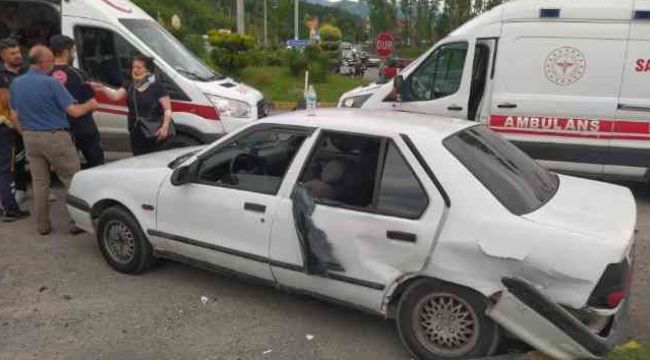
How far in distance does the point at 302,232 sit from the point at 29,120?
304 cm

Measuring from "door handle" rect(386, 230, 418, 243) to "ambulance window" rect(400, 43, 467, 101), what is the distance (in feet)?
14.5

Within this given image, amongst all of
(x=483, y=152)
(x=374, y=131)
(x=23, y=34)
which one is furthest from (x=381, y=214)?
(x=23, y=34)

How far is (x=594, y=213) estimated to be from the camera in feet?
11.5

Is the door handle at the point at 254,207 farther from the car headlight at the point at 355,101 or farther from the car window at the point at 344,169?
the car headlight at the point at 355,101

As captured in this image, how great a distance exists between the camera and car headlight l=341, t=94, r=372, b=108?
323 inches

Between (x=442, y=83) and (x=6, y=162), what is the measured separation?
4.93 metres

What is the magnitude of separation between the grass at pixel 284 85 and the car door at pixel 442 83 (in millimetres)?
9530

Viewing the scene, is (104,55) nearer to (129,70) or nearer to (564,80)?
(129,70)

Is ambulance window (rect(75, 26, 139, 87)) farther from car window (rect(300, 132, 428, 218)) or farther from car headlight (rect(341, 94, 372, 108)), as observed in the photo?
car window (rect(300, 132, 428, 218))

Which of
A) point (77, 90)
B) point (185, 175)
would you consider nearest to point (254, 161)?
point (185, 175)

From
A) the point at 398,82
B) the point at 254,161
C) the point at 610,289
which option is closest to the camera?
the point at 610,289

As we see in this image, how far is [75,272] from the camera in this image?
4906 mm

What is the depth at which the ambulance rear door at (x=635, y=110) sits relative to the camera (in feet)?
22.1

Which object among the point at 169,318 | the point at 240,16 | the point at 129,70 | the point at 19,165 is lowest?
the point at 169,318
